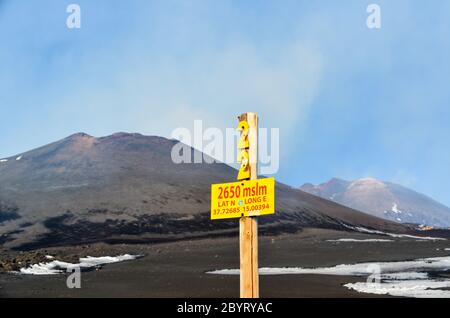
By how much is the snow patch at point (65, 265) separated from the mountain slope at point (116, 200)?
14.7m

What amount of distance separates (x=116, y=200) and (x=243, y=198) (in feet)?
225

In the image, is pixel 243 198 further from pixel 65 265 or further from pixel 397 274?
pixel 65 265

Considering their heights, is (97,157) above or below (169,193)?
above

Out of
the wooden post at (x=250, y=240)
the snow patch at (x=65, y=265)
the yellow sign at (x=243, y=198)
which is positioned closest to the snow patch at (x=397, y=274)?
the snow patch at (x=65, y=265)

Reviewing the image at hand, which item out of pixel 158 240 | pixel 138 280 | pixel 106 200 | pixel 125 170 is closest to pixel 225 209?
pixel 138 280

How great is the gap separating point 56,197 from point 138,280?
168 feet

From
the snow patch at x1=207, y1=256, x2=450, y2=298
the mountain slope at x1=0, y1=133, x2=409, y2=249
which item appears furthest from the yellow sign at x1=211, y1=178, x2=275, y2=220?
the mountain slope at x1=0, y1=133, x2=409, y2=249

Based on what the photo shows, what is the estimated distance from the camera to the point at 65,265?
38.5 meters

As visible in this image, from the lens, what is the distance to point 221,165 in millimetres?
106188

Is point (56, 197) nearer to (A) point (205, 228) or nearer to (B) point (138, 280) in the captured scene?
(A) point (205, 228)

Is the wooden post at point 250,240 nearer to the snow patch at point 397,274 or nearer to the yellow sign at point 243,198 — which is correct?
the yellow sign at point 243,198

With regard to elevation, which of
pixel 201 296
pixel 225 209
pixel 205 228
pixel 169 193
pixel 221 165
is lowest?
pixel 201 296

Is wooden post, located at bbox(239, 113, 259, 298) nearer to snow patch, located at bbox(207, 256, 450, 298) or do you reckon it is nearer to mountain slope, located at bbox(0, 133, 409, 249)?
snow patch, located at bbox(207, 256, 450, 298)

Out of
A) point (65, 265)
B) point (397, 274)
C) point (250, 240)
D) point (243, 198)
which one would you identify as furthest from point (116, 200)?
point (243, 198)
